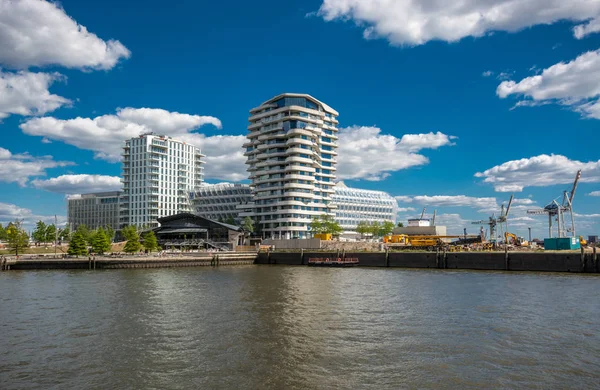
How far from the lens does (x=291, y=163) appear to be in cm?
18025

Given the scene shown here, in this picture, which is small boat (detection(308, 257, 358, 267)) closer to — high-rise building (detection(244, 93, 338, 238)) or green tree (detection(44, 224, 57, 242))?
high-rise building (detection(244, 93, 338, 238))

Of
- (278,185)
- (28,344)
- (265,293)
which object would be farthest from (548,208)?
(28,344)

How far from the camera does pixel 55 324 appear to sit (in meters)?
38.4

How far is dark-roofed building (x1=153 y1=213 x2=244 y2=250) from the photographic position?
171750 millimetres

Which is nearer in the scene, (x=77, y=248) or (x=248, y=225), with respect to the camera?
(x=77, y=248)

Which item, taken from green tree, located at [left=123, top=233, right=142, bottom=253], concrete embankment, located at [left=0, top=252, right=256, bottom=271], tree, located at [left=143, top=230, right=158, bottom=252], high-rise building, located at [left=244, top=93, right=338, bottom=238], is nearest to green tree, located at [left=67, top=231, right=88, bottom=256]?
concrete embankment, located at [left=0, top=252, right=256, bottom=271]

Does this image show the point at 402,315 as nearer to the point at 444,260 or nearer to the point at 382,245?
the point at 444,260

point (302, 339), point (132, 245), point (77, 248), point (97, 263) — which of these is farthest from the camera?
point (132, 245)

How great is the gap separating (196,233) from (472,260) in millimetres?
114223

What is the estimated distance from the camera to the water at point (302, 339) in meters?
24.7

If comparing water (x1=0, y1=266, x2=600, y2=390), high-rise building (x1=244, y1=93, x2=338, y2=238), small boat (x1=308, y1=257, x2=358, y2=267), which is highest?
high-rise building (x1=244, y1=93, x2=338, y2=238)

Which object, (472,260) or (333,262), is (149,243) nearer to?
(333,262)

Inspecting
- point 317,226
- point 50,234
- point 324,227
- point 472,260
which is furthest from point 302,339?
point 50,234

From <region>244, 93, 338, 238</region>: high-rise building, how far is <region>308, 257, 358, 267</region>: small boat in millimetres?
63503
